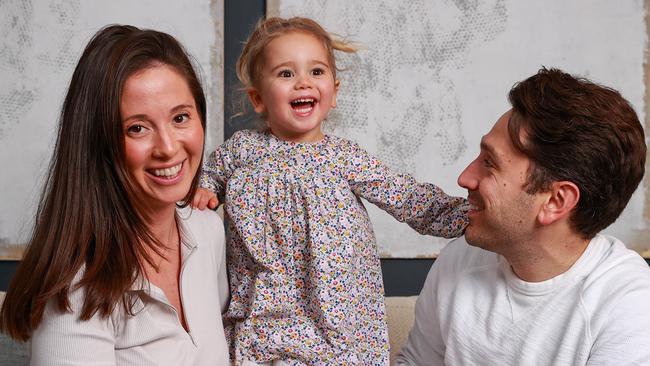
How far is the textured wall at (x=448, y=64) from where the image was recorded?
3.70 metres

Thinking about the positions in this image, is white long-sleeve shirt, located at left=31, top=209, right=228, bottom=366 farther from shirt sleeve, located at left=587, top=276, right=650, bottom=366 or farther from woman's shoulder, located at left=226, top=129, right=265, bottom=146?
shirt sleeve, located at left=587, top=276, right=650, bottom=366

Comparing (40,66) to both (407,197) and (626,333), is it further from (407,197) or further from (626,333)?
(626,333)

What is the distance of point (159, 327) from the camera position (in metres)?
1.75

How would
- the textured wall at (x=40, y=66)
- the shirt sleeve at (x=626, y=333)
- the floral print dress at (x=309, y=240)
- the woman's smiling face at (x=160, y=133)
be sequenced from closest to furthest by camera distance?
1. the shirt sleeve at (x=626, y=333)
2. the woman's smiling face at (x=160, y=133)
3. the floral print dress at (x=309, y=240)
4. the textured wall at (x=40, y=66)

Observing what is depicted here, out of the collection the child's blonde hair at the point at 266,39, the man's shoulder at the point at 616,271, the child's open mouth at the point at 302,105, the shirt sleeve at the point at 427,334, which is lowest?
the shirt sleeve at the point at 427,334

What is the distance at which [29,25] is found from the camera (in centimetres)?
352

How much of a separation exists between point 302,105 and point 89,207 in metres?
0.78

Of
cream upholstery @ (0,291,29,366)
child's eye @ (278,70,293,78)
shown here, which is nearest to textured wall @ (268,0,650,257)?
child's eye @ (278,70,293,78)

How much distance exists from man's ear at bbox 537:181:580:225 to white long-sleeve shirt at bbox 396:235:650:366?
0.11 metres

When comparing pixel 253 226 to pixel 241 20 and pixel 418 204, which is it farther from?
pixel 241 20

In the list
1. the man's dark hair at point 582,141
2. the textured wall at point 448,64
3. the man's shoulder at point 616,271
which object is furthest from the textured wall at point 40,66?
the man's shoulder at point 616,271

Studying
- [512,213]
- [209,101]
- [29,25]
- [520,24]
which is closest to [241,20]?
[209,101]

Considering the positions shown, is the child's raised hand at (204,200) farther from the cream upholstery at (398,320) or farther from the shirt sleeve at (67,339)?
the cream upholstery at (398,320)

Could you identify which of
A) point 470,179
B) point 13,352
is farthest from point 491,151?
point 13,352
